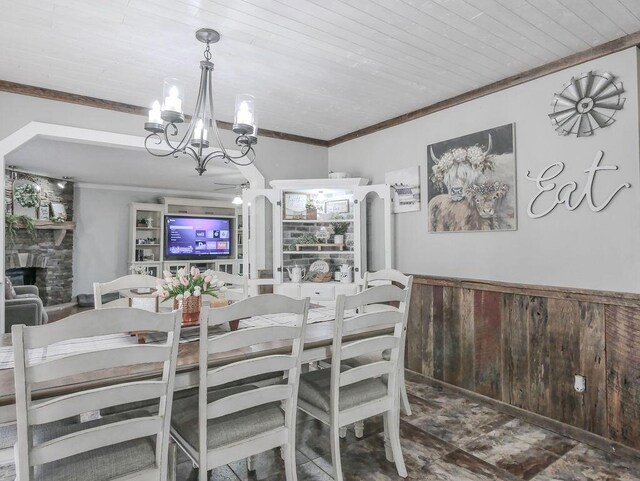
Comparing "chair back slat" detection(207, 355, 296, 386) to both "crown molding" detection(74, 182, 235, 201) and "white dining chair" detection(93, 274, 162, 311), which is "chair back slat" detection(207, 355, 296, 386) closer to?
"white dining chair" detection(93, 274, 162, 311)

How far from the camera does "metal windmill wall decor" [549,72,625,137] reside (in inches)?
90.7

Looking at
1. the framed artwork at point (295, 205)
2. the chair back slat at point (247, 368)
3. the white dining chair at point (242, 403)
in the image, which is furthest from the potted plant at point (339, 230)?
the chair back slat at point (247, 368)

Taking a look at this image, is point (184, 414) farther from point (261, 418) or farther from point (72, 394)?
point (72, 394)

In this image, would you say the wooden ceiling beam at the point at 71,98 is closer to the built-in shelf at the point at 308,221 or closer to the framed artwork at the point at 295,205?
the framed artwork at the point at 295,205

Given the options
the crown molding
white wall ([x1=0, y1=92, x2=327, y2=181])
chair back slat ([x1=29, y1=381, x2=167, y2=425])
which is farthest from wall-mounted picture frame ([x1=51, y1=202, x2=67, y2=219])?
chair back slat ([x1=29, y1=381, x2=167, y2=425])

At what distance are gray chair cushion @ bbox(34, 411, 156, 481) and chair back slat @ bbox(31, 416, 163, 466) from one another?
2.4 inches

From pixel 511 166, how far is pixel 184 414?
2556mm

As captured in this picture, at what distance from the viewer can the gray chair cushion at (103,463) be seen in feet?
4.25

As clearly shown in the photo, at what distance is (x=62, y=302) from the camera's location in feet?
23.5

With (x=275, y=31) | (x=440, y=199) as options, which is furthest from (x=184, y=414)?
(x=440, y=199)

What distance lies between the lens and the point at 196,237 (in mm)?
8508

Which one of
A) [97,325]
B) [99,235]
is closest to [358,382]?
[97,325]

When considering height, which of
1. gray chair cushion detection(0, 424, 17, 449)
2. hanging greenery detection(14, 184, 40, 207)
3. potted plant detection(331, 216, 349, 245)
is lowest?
gray chair cushion detection(0, 424, 17, 449)

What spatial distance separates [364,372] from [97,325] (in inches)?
46.9
